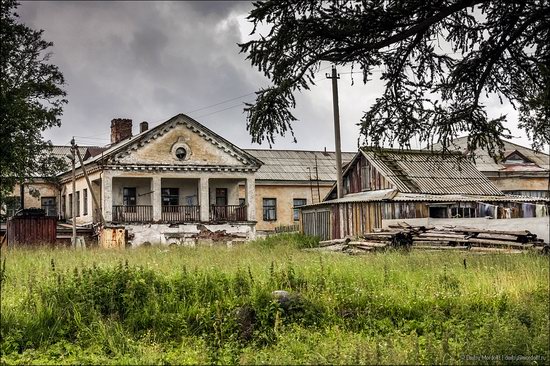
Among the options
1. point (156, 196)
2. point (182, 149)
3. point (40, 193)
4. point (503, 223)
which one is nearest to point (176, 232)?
point (156, 196)

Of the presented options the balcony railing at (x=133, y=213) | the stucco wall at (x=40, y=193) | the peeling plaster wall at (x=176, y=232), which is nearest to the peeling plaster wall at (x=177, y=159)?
the balcony railing at (x=133, y=213)

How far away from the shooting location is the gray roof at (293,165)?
45.7 m

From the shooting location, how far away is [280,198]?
45.4 m

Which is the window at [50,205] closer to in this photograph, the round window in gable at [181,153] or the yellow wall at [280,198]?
the round window in gable at [181,153]

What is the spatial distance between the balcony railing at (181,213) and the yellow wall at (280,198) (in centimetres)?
626

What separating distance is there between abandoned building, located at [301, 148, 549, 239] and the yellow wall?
11595 mm

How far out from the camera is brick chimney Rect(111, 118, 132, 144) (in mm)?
42031

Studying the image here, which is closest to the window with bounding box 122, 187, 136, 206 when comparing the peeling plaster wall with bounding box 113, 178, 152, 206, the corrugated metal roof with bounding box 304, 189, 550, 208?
the peeling plaster wall with bounding box 113, 178, 152, 206

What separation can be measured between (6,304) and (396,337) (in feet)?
19.0

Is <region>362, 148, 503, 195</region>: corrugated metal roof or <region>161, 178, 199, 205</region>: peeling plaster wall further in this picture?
<region>161, 178, 199, 205</region>: peeling plaster wall

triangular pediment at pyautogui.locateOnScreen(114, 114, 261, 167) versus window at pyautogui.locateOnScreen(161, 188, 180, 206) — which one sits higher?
triangular pediment at pyautogui.locateOnScreen(114, 114, 261, 167)

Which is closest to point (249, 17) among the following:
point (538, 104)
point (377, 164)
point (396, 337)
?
point (538, 104)

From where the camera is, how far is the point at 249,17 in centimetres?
985

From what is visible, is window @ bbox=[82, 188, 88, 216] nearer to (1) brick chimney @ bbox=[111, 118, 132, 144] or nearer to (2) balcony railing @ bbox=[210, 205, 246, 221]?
(1) brick chimney @ bbox=[111, 118, 132, 144]
